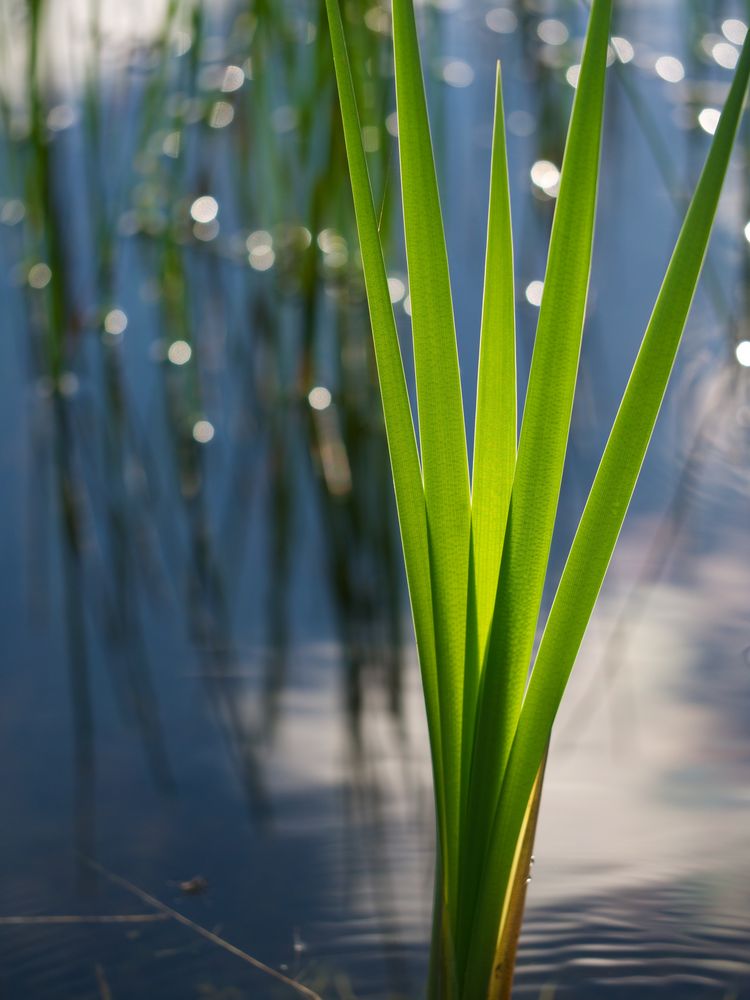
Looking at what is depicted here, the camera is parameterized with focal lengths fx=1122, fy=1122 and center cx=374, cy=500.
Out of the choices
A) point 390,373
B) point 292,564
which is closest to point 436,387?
point 390,373

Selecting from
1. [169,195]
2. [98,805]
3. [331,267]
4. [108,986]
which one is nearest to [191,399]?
[169,195]

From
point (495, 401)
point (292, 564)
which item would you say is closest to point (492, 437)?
point (495, 401)

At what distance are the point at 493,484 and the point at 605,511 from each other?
6cm

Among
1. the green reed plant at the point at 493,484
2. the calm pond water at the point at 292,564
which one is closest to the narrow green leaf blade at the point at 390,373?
the green reed plant at the point at 493,484

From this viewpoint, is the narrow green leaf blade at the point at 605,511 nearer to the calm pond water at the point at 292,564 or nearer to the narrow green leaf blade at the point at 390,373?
the narrow green leaf blade at the point at 390,373

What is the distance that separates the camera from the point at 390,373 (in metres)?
0.49

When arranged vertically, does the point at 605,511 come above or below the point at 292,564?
below

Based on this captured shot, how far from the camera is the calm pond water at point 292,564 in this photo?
2.22 ft

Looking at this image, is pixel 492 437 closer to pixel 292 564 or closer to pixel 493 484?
pixel 493 484

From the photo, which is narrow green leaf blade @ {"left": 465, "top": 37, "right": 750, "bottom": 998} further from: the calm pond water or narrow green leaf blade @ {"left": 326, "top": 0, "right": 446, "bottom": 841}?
the calm pond water

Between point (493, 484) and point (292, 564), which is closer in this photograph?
point (493, 484)

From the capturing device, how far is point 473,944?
0.52 metres

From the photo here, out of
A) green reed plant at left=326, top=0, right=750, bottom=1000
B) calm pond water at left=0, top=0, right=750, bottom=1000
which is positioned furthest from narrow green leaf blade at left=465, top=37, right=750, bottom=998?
calm pond water at left=0, top=0, right=750, bottom=1000

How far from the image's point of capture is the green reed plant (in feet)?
1.55
